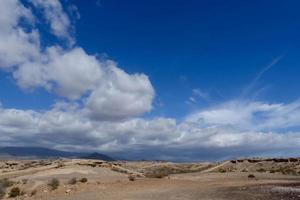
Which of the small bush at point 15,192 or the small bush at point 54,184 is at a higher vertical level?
the small bush at point 54,184

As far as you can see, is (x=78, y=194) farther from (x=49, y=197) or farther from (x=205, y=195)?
(x=205, y=195)

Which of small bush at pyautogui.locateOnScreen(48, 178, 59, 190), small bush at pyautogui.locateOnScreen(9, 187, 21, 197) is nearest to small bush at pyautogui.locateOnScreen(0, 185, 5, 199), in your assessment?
small bush at pyautogui.locateOnScreen(9, 187, 21, 197)

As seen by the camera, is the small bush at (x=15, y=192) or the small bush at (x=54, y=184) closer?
the small bush at (x=15, y=192)

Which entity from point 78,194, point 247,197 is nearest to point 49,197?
point 78,194

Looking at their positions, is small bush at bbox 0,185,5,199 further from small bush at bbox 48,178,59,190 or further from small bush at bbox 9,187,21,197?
small bush at bbox 48,178,59,190

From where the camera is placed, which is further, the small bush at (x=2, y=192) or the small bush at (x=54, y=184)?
the small bush at (x=54, y=184)

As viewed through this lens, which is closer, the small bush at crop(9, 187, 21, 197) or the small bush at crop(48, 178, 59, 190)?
the small bush at crop(9, 187, 21, 197)

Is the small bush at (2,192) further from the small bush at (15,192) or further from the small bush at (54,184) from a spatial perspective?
the small bush at (54,184)

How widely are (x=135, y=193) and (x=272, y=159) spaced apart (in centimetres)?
8567

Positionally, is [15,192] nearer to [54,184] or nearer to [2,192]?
[2,192]

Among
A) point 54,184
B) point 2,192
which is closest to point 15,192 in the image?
point 2,192

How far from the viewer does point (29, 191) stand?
1692 inches

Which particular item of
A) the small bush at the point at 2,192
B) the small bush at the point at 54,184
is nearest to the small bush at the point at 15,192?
the small bush at the point at 2,192

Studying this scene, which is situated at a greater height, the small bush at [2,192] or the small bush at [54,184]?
the small bush at [54,184]
